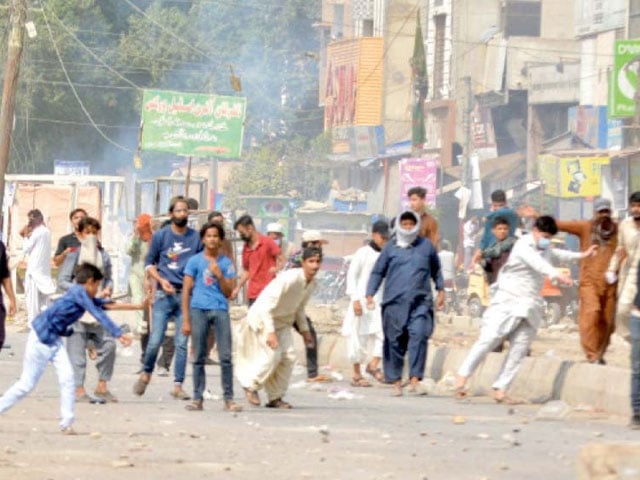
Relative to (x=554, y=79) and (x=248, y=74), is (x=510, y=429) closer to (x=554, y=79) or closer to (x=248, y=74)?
(x=554, y=79)

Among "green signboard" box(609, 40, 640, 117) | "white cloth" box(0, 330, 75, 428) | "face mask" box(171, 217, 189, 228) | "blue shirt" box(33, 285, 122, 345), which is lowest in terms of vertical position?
"white cloth" box(0, 330, 75, 428)

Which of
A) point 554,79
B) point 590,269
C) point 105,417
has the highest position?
point 554,79

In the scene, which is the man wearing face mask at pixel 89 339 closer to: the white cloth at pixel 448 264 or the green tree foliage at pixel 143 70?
the white cloth at pixel 448 264

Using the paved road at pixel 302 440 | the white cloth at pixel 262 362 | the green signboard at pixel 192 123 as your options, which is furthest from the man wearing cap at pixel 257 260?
the green signboard at pixel 192 123

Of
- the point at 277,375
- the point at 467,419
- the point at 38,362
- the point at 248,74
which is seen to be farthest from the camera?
the point at 248,74

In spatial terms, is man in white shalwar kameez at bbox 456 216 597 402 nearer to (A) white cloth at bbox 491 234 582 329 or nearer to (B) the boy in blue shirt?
(A) white cloth at bbox 491 234 582 329

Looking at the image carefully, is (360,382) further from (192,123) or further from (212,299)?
(192,123)

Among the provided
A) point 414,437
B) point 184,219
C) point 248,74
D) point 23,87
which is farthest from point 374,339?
point 248,74

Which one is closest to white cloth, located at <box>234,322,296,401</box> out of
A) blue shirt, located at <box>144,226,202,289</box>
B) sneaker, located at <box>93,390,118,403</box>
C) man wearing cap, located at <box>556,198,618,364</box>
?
sneaker, located at <box>93,390,118,403</box>

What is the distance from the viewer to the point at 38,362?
11289mm

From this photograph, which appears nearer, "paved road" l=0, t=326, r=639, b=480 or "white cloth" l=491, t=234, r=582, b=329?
"paved road" l=0, t=326, r=639, b=480

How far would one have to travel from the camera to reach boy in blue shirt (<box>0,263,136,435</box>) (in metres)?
11.2

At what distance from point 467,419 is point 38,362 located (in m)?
3.32

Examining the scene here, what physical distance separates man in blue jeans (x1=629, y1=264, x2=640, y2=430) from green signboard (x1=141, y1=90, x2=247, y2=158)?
3035 centimetres
